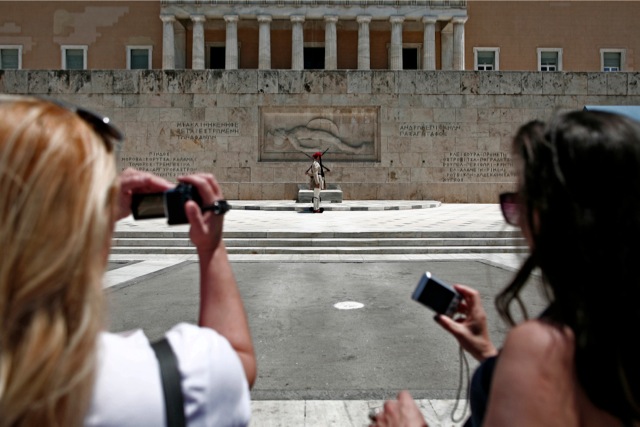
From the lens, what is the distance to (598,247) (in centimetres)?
118

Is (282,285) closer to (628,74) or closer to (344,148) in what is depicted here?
(344,148)

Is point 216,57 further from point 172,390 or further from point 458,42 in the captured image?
point 172,390

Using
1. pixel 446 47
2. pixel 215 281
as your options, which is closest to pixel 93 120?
pixel 215 281

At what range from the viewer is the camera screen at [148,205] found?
157 cm

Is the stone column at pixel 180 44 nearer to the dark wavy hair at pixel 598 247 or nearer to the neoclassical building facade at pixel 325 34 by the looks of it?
the neoclassical building facade at pixel 325 34

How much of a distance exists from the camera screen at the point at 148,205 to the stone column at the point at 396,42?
1505 inches

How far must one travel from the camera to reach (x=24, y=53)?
3928 centimetres

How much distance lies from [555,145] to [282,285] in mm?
6294

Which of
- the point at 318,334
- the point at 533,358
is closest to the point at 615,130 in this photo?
the point at 533,358

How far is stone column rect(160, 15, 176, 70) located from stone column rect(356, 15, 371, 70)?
12950 millimetres

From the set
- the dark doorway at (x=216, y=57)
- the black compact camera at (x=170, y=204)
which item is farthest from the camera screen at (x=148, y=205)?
the dark doorway at (x=216, y=57)

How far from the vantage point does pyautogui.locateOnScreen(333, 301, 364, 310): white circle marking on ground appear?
5926 millimetres

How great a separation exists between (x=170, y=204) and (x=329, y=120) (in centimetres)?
1928

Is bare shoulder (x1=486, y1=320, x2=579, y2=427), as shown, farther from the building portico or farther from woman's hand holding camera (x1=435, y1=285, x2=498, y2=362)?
the building portico
